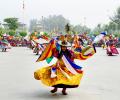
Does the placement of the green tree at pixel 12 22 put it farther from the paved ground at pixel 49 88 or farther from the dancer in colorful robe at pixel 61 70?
the dancer in colorful robe at pixel 61 70

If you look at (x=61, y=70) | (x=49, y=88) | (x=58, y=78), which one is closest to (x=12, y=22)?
(x=49, y=88)

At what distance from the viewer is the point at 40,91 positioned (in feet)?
34.6

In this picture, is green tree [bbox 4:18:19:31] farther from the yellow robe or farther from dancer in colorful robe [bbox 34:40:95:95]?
the yellow robe

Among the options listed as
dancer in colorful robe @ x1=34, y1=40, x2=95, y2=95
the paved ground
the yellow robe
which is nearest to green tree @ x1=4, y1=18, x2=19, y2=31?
the paved ground

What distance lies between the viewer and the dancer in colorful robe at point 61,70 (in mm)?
9562

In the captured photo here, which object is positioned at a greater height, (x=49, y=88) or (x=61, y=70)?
(x=61, y=70)

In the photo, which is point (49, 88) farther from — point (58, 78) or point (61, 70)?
point (58, 78)

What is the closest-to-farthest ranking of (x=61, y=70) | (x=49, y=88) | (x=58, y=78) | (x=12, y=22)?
(x=58, y=78)
(x=61, y=70)
(x=49, y=88)
(x=12, y=22)

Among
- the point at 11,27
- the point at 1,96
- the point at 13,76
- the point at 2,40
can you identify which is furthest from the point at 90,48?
the point at 11,27

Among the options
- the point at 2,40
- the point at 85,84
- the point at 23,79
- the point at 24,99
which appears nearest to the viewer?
the point at 24,99

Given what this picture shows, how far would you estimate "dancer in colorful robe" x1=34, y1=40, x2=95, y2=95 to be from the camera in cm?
956

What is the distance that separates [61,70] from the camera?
9828 millimetres

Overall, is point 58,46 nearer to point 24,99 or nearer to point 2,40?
point 24,99

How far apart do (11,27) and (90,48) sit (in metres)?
66.1
